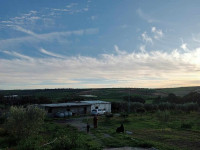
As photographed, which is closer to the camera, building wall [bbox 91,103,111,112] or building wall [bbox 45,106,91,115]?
building wall [bbox 45,106,91,115]

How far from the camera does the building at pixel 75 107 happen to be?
35688mm

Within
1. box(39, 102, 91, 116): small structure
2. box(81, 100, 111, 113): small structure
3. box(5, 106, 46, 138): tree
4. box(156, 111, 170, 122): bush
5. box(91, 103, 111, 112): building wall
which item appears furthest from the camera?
box(91, 103, 111, 112): building wall

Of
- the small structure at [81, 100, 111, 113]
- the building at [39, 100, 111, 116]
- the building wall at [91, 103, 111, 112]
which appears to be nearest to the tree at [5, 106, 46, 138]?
the building at [39, 100, 111, 116]

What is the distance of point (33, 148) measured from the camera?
10.9 meters

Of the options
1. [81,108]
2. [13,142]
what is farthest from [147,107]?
[13,142]

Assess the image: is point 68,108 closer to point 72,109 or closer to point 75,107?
point 72,109

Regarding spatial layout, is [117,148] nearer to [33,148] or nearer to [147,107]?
[33,148]

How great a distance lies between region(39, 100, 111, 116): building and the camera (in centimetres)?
3569

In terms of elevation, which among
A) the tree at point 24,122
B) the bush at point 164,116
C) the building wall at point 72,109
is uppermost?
the tree at point 24,122

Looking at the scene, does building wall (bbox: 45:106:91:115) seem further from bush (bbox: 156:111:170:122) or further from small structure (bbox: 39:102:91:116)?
bush (bbox: 156:111:170:122)

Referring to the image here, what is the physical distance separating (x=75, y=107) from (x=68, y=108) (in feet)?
5.00

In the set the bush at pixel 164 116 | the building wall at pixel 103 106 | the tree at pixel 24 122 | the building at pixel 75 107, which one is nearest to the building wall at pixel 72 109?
the building at pixel 75 107

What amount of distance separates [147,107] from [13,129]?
116 feet

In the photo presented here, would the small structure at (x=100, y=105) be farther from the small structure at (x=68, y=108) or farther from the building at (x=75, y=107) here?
the small structure at (x=68, y=108)
